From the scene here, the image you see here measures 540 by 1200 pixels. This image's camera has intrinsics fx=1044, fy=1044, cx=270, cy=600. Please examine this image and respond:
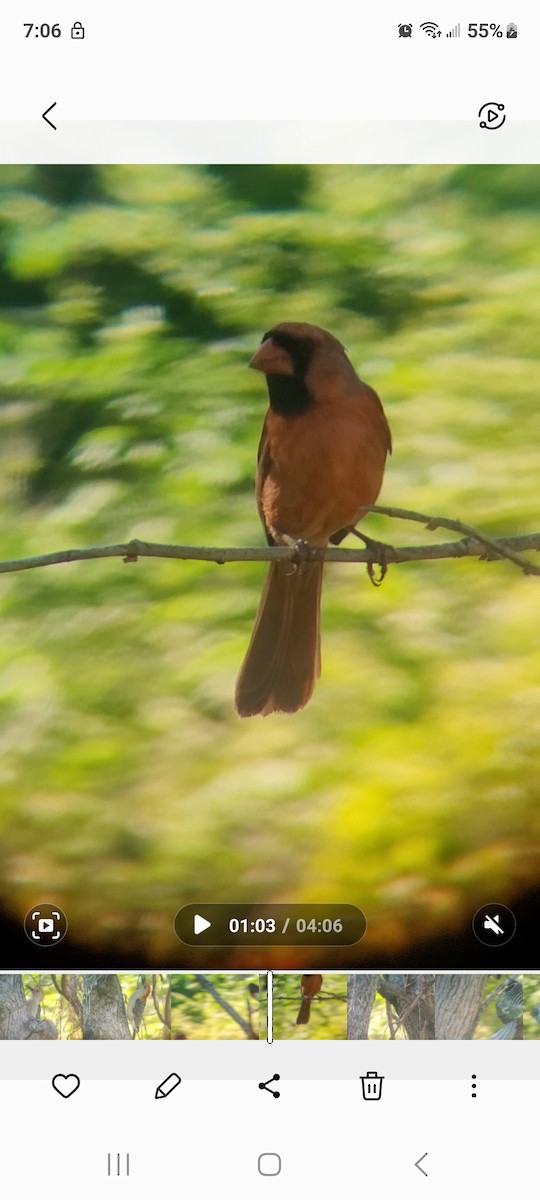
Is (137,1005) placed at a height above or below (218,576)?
below

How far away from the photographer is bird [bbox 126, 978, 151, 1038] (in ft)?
5.85

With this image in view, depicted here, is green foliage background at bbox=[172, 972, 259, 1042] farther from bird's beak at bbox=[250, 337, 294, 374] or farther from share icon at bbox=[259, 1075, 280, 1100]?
bird's beak at bbox=[250, 337, 294, 374]

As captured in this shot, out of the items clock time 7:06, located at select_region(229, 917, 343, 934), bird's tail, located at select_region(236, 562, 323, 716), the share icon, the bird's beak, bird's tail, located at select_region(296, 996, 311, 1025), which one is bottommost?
the share icon

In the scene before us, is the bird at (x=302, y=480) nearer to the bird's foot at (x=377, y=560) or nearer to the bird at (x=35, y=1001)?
the bird's foot at (x=377, y=560)

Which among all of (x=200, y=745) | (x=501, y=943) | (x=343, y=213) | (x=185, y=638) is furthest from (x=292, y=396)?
(x=501, y=943)

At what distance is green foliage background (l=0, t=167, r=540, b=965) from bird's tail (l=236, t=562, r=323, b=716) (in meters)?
0.03

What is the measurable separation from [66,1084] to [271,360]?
1.33 meters

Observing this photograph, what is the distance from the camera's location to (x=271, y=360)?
77.4 inches

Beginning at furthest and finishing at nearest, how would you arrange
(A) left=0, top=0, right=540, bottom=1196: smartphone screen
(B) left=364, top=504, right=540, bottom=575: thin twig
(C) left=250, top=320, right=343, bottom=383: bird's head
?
(C) left=250, top=320, right=343, bottom=383: bird's head, (A) left=0, top=0, right=540, bottom=1196: smartphone screen, (B) left=364, top=504, right=540, bottom=575: thin twig
